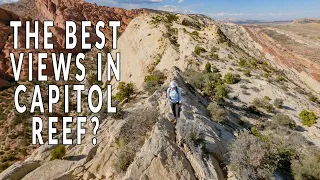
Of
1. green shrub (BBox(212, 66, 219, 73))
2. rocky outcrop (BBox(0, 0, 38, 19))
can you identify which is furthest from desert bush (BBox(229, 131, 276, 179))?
rocky outcrop (BBox(0, 0, 38, 19))

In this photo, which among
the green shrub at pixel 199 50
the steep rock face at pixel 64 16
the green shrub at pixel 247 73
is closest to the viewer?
the green shrub at pixel 247 73

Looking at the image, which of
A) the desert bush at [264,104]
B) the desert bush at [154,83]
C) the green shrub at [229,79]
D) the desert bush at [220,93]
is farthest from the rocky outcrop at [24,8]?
the desert bush at [264,104]

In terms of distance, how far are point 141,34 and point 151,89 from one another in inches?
926

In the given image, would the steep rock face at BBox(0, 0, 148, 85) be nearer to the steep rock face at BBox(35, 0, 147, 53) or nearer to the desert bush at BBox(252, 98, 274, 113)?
the steep rock face at BBox(35, 0, 147, 53)

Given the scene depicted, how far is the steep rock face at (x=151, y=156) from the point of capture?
791cm

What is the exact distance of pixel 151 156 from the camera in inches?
317

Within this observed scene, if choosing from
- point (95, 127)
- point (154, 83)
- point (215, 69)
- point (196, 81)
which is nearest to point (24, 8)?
point (215, 69)

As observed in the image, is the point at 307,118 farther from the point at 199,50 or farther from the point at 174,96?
the point at 199,50

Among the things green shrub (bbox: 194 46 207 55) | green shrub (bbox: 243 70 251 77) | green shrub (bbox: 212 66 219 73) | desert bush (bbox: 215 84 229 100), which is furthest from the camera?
green shrub (bbox: 194 46 207 55)

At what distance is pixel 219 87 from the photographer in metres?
18.9

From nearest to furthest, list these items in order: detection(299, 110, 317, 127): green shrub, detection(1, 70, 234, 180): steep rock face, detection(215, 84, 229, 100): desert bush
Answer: detection(1, 70, 234, 180): steep rock face < detection(299, 110, 317, 127): green shrub < detection(215, 84, 229, 100): desert bush

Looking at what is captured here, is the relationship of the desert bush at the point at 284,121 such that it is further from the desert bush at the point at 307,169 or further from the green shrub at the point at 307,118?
the desert bush at the point at 307,169

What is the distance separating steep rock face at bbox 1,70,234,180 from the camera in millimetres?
7910

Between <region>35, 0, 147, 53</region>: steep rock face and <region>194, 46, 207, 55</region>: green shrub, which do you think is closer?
<region>194, 46, 207, 55</region>: green shrub
